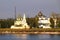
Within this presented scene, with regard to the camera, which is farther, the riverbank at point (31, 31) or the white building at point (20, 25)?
the white building at point (20, 25)

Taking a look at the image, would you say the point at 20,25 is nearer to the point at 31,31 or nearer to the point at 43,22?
the point at 31,31

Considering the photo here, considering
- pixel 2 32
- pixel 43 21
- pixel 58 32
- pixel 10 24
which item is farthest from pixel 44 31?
pixel 43 21

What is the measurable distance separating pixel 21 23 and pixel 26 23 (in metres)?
1.60

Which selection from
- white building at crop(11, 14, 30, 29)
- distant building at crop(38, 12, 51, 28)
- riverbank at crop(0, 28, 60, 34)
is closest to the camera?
riverbank at crop(0, 28, 60, 34)

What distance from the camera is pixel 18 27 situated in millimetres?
83250

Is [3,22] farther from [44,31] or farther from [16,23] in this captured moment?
[44,31]

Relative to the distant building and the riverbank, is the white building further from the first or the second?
the distant building

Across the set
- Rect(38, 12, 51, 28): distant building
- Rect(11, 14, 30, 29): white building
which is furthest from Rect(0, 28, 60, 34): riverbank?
Answer: Rect(38, 12, 51, 28): distant building

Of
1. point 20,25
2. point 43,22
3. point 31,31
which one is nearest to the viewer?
point 31,31

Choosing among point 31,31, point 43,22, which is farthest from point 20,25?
point 43,22

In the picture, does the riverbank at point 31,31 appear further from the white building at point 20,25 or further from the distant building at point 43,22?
the distant building at point 43,22

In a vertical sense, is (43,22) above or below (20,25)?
above

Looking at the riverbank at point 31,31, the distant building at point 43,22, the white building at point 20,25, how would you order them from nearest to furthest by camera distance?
the riverbank at point 31,31 → the white building at point 20,25 → the distant building at point 43,22

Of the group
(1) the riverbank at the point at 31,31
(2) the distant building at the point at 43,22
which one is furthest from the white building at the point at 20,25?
(2) the distant building at the point at 43,22
